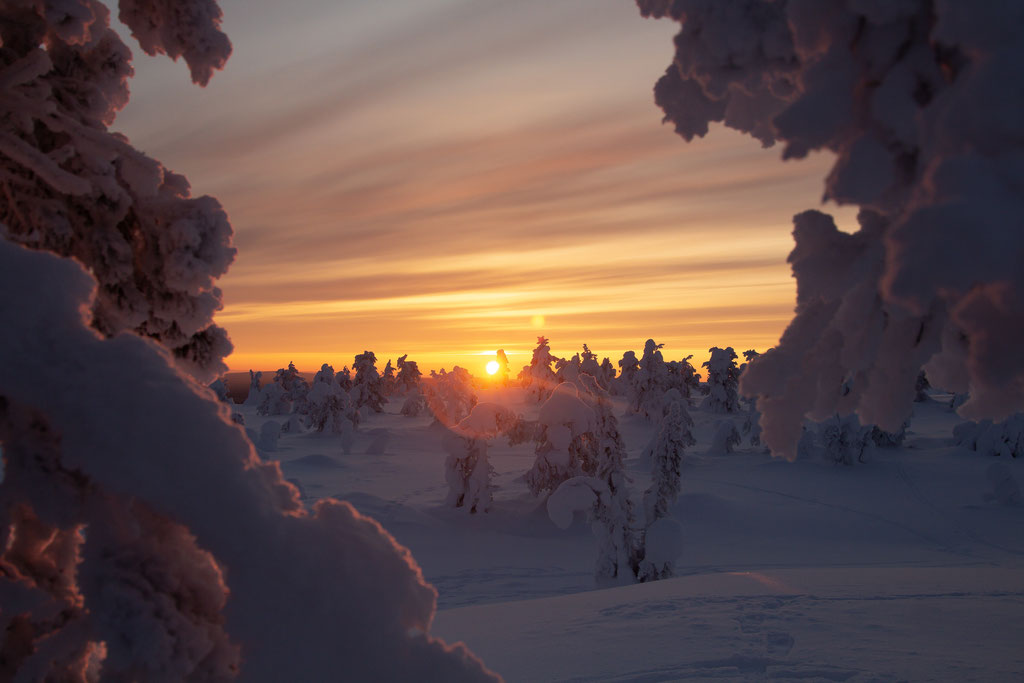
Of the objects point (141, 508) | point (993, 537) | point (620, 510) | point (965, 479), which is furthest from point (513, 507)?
point (141, 508)

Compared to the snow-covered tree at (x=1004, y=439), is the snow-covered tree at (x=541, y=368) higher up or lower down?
higher up

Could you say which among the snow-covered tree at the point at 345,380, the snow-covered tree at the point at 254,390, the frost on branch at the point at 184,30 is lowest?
the snow-covered tree at the point at 254,390

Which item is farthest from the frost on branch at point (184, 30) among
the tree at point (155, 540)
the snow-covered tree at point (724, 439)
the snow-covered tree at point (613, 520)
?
the snow-covered tree at point (724, 439)

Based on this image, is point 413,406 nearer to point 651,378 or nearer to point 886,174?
point 651,378

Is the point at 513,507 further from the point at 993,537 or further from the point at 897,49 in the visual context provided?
the point at 897,49

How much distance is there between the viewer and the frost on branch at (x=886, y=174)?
4.24 feet

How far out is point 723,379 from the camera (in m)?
51.8

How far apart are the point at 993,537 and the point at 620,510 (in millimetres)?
12759

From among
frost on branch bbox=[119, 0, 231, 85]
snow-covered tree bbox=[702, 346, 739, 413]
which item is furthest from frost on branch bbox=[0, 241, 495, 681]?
snow-covered tree bbox=[702, 346, 739, 413]

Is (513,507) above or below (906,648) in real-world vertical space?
below

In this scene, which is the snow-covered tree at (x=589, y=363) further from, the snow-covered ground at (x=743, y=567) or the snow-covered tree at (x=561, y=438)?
the snow-covered tree at (x=561, y=438)

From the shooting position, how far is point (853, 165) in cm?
148

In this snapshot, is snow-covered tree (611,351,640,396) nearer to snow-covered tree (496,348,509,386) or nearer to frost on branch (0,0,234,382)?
snow-covered tree (496,348,509,386)

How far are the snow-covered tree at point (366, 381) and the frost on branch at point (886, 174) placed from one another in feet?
192
